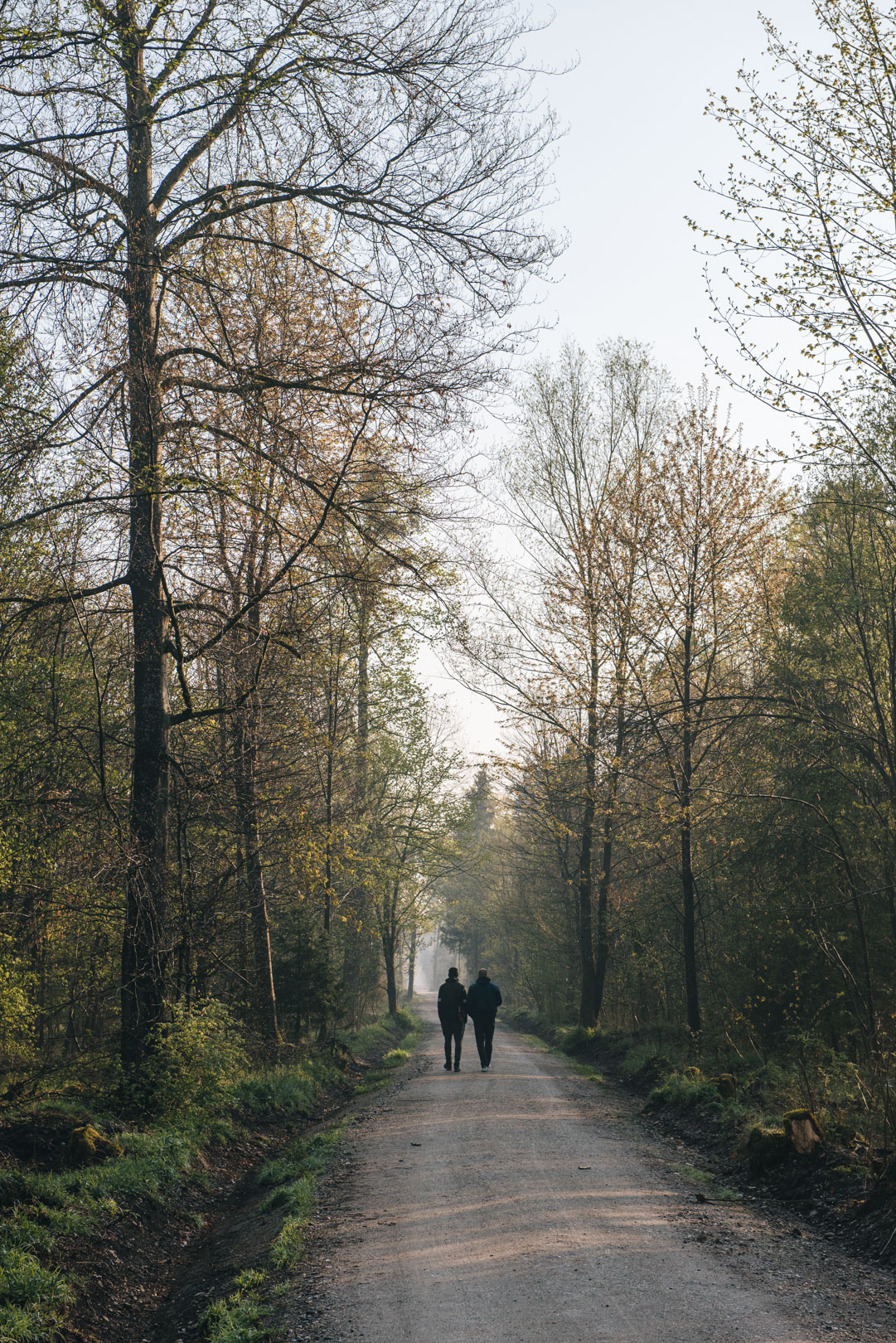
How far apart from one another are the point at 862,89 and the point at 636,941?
56.1ft

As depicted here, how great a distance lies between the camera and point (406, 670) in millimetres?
23562

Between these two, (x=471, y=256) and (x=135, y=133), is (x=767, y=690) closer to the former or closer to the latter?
(x=471, y=256)

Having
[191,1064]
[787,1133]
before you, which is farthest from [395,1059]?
[787,1133]

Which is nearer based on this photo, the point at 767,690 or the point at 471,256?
the point at 471,256

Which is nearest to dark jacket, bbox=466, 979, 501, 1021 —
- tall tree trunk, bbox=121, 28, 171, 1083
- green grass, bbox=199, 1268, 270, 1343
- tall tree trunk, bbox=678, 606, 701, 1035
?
tall tree trunk, bbox=678, 606, 701, 1035

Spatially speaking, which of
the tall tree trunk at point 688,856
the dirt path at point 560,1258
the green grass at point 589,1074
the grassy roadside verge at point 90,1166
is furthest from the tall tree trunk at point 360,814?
the dirt path at point 560,1258

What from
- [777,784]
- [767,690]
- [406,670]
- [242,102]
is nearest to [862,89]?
[242,102]

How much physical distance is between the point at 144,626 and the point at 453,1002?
31.7 feet

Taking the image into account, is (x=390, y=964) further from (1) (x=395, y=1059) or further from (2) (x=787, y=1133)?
(2) (x=787, y=1133)

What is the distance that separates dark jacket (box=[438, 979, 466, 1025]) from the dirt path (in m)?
6.44

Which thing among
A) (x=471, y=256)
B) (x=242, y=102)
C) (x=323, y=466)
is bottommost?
(x=323, y=466)

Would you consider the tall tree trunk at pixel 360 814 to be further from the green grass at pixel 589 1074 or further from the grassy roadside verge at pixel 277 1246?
the grassy roadside verge at pixel 277 1246

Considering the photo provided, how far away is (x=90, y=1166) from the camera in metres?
7.12

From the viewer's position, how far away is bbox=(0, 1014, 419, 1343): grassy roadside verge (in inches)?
206
